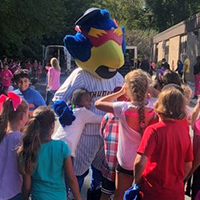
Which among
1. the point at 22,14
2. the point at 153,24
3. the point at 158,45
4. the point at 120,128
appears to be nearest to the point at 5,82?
the point at 22,14

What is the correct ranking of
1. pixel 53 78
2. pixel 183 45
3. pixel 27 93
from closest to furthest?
pixel 27 93 → pixel 53 78 → pixel 183 45

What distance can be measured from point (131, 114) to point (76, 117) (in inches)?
29.2

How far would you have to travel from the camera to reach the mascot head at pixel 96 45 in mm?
3971

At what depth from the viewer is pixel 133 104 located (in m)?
3.21

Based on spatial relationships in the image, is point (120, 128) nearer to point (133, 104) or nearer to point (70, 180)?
point (133, 104)

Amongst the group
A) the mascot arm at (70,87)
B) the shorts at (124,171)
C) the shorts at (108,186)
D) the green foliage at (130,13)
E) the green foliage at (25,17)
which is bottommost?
the shorts at (108,186)

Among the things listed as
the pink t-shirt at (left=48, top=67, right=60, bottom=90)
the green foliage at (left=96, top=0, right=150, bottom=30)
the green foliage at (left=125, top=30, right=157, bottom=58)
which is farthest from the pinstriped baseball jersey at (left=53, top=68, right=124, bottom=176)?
the green foliage at (left=96, top=0, right=150, bottom=30)

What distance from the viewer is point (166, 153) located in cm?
280

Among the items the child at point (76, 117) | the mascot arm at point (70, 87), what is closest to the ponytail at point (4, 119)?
the child at point (76, 117)

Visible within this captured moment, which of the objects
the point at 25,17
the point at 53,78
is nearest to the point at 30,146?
the point at 53,78

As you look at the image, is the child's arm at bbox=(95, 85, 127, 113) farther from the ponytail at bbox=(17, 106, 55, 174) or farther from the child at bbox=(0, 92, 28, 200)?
the child at bbox=(0, 92, 28, 200)

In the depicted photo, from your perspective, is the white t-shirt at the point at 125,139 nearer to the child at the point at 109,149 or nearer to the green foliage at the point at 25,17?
the child at the point at 109,149

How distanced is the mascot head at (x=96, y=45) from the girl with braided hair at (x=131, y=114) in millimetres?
713

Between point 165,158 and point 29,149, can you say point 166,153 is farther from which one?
point 29,149
